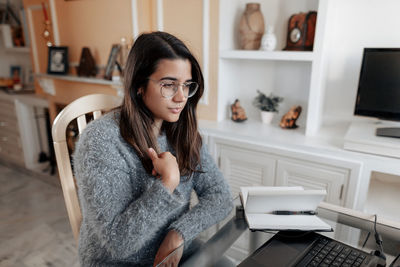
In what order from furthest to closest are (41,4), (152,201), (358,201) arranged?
(41,4), (358,201), (152,201)

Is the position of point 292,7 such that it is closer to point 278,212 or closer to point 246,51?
point 246,51

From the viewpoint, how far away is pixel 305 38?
1680mm

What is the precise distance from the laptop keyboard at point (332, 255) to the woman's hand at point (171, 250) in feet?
1.08

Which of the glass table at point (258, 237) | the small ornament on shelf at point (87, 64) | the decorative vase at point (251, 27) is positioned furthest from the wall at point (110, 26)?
the glass table at point (258, 237)

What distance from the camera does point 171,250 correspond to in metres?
0.88

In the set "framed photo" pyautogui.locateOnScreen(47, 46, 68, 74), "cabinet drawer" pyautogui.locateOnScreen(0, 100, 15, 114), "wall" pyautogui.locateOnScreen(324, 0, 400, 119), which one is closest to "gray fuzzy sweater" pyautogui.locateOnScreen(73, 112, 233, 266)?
"wall" pyautogui.locateOnScreen(324, 0, 400, 119)

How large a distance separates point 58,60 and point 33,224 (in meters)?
1.37

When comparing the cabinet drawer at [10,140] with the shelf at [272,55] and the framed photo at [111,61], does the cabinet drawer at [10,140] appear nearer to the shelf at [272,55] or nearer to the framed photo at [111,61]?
the framed photo at [111,61]

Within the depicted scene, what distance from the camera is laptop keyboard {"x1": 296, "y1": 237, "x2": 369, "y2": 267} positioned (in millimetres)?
754

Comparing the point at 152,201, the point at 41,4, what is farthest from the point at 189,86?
the point at 41,4

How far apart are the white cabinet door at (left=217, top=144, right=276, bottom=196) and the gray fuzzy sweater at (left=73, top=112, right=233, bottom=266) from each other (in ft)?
2.32

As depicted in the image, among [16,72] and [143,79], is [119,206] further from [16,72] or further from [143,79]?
[16,72]

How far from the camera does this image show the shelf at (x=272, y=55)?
1603 millimetres

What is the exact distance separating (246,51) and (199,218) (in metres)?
1.15
